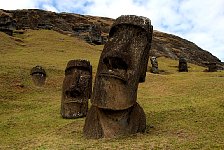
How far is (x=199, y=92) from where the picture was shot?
26406 millimetres

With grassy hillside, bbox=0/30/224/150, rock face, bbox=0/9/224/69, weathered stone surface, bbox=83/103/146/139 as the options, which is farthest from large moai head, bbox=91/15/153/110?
rock face, bbox=0/9/224/69

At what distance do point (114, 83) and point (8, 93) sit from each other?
15.4 metres

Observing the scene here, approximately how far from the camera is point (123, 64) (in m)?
15.2

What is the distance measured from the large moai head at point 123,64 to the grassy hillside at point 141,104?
146 centimetres

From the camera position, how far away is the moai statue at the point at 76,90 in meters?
21.1

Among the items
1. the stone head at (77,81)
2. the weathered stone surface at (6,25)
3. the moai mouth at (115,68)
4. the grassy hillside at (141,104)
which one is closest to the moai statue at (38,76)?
the grassy hillside at (141,104)

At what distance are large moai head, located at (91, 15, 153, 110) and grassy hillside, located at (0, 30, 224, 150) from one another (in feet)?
4.77

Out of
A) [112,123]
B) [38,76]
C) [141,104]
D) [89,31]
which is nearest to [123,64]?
[112,123]

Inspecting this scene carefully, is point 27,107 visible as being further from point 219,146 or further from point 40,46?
point 40,46

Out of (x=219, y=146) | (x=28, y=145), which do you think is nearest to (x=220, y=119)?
(x=219, y=146)

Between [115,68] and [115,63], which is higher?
[115,63]

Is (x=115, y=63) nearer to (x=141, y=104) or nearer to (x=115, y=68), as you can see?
(x=115, y=68)

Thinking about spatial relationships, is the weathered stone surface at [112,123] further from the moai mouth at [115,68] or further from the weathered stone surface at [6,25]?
the weathered stone surface at [6,25]

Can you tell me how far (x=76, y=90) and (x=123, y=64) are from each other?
6.51m
